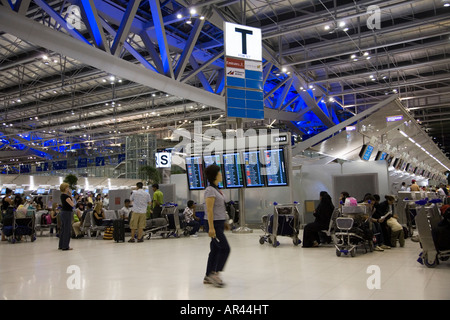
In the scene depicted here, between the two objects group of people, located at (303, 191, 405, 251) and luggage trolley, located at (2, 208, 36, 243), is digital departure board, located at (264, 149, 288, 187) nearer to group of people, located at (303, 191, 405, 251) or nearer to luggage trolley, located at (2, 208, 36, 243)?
group of people, located at (303, 191, 405, 251)

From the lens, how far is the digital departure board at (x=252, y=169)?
12.4 metres

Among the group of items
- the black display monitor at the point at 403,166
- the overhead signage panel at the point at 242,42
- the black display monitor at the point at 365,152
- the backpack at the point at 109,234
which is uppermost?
the overhead signage panel at the point at 242,42

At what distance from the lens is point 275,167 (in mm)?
12125

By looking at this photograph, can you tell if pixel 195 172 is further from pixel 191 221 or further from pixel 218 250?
pixel 218 250

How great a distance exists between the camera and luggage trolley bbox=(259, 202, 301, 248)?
9180 mm

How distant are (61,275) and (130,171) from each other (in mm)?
28723

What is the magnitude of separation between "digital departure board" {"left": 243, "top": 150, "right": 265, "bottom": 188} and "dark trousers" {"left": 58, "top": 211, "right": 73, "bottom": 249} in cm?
545

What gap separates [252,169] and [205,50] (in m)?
6.91

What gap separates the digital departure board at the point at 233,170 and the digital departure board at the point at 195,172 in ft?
3.62

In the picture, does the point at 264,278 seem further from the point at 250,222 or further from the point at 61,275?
the point at 250,222

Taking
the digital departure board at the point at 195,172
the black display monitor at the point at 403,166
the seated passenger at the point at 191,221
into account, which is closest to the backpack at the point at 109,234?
the seated passenger at the point at 191,221
